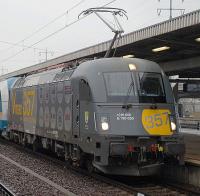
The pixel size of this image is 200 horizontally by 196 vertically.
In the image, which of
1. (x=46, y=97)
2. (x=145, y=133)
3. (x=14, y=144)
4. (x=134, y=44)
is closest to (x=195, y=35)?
(x=134, y=44)

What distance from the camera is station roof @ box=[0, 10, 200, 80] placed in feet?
49.4

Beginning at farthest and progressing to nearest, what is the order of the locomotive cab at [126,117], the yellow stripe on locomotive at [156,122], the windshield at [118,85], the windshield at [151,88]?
the windshield at [151,88]
the windshield at [118,85]
the yellow stripe on locomotive at [156,122]
the locomotive cab at [126,117]

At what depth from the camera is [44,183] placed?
11.5 m

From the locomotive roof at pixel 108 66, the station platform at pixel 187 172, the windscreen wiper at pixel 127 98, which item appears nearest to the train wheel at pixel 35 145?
the locomotive roof at pixel 108 66

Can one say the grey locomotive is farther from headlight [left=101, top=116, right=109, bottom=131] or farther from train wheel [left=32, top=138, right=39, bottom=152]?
train wheel [left=32, top=138, right=39, bottom=152]

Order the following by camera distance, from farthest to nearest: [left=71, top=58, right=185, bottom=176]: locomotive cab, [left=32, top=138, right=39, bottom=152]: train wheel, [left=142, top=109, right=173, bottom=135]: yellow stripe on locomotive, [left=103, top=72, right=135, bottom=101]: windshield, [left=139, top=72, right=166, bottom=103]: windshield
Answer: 1. [left=32, top=138, right=39, bottom=152]: train wheel
2. [left=139, top=72, right=166, bottom=103]: windshield
3. [left=103, top=72, right=135, bottom=101]: windshield
4. [left=142, top=109, right=173, bottom=135]: yellow stripe on locomotive
5. [left=71, top=58, right=185, bottom=176]: locomotive cab

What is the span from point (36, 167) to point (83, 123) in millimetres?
3390

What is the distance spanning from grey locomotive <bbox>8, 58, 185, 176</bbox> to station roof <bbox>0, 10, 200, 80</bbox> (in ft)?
10.4

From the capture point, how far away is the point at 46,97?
49.0 ft

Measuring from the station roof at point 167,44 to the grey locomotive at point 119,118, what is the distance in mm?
3172

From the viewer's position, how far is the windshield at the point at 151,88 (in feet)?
37.5

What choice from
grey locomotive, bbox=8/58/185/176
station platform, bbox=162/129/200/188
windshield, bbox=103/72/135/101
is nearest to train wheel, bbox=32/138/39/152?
grey locomotive, bbox=8/58/185/176

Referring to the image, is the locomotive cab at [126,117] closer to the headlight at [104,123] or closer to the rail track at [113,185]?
the headlight at [104,123]

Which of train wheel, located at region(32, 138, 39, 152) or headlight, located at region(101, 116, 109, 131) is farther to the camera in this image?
train wheel, located at region(32, 138, 39, 152)
